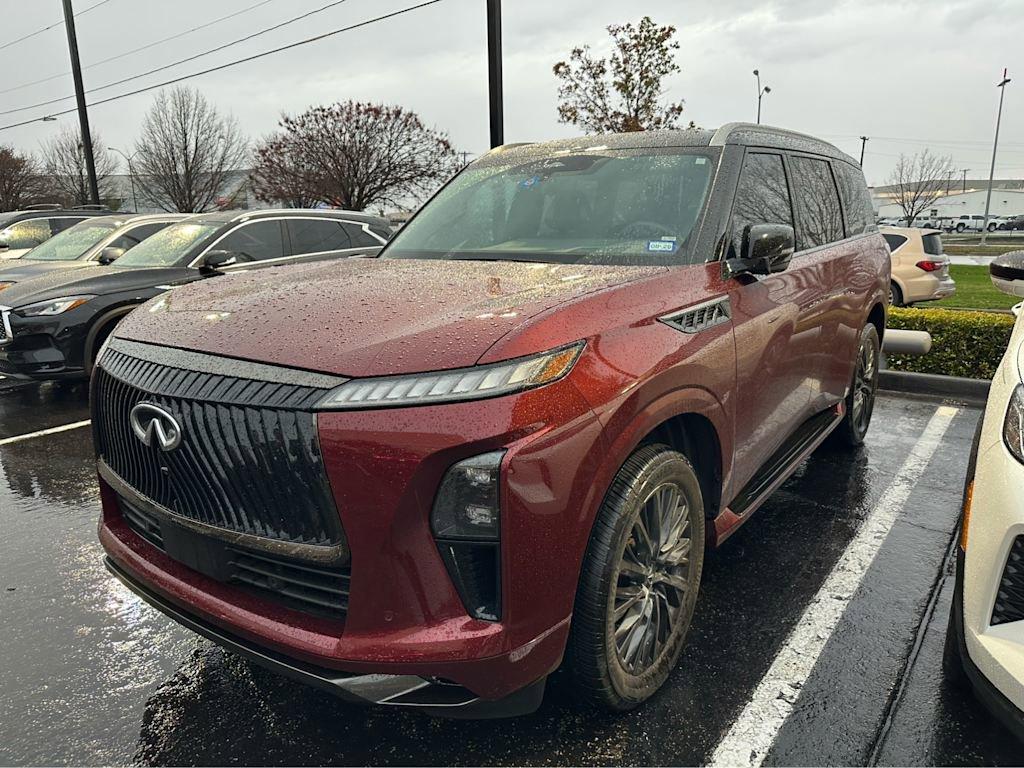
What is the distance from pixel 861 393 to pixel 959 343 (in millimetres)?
2635

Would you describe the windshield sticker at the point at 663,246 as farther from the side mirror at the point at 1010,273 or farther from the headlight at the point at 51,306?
the headlight at the point at 51,306

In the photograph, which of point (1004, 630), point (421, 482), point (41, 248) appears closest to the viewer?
point (421, 482)

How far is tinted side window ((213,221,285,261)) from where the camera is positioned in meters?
7.46

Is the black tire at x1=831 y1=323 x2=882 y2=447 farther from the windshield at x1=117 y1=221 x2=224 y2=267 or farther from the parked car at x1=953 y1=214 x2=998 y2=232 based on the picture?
the parked car at x1=953 y1=214 x2=998 y2=232

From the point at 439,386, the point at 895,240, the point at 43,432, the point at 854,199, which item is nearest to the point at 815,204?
the point at 854,199

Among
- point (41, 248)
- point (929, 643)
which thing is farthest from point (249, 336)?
point (41, 248)

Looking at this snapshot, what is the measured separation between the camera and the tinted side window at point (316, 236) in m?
7.89

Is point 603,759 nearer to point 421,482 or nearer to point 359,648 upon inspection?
point 359,648

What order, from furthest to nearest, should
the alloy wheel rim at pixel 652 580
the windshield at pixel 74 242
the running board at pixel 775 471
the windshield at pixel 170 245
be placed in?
the windshield at pixel 74 242, the windshield at pixel 170 245, the running board at pixel 775 471, the alloy wheel rim at pixel 652 580

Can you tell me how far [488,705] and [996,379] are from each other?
194cm

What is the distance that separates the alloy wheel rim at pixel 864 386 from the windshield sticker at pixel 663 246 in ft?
8.16

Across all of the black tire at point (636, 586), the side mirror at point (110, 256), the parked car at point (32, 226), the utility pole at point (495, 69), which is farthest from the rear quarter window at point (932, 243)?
the parked car at point (32, 226)

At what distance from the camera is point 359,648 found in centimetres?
181

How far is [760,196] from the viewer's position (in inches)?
128
